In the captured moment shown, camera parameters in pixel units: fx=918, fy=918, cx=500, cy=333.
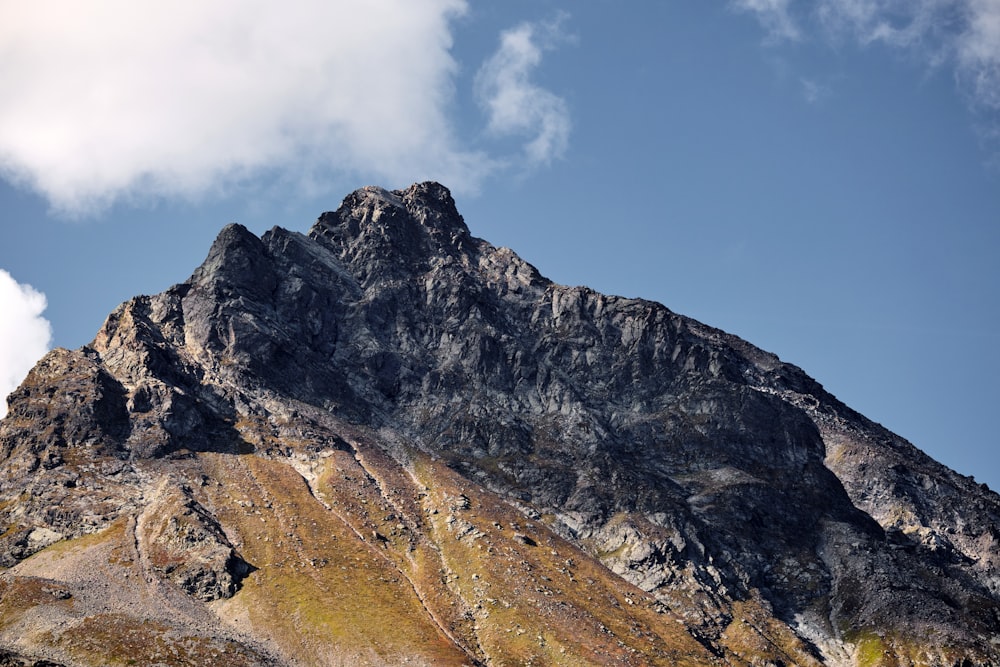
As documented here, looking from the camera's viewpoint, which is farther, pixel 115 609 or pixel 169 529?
pixel 169 529

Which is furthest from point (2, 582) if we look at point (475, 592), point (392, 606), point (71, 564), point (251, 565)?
point (475, 592)

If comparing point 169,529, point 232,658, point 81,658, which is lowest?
point 81,658

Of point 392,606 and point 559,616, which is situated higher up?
point 559,616

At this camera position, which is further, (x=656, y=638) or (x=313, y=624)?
(x=656, y=638)

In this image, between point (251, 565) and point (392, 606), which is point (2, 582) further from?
point (392, 606)

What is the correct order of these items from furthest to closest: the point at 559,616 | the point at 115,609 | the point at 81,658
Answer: the point at 559,616
the point at 115,609
the point at 81,658

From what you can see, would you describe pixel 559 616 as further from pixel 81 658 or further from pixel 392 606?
pixel 81 658

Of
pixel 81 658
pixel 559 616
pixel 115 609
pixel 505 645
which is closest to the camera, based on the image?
pixel 81 658

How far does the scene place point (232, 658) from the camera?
15788cm

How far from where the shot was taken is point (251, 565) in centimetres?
19200

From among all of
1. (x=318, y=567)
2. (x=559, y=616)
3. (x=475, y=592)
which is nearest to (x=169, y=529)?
(x=318, y=567)

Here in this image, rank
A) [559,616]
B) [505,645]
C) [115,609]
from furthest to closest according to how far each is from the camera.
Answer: [559,616] < [505,645] < [115,609]

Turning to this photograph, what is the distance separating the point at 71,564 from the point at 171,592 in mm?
22868

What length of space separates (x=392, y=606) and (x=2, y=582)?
2893 inches
